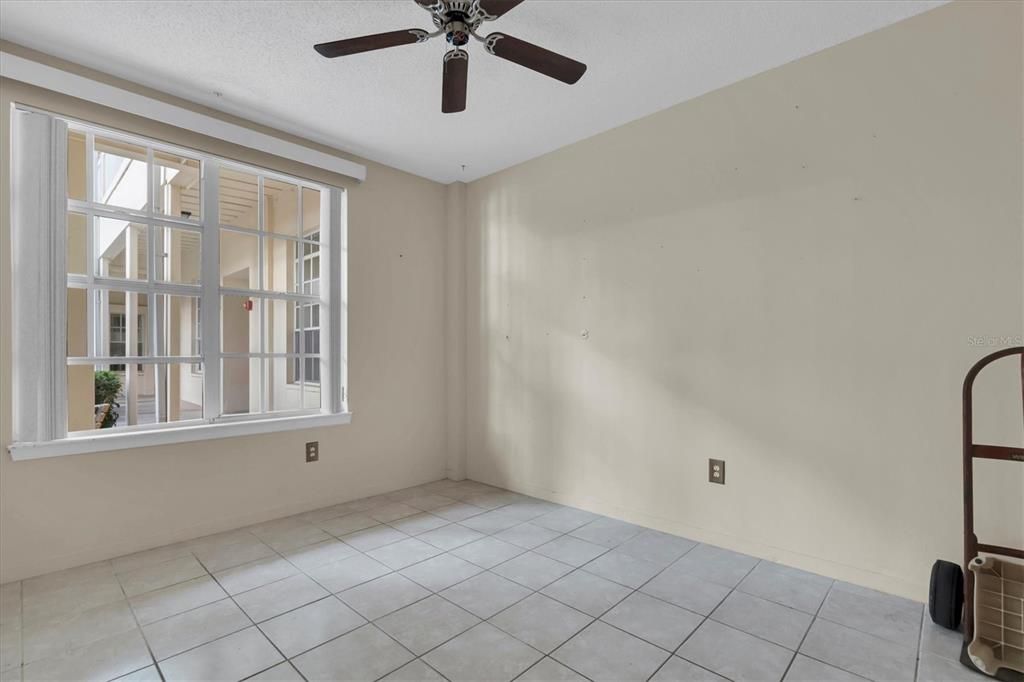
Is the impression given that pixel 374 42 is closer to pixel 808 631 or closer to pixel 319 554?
pixel 319 554

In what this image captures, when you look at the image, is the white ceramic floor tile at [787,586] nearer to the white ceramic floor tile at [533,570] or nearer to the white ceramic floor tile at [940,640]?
the white ceramic floor tile at [940,640]

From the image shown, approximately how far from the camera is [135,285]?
2.76 m

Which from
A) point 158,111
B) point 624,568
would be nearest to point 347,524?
point 624,568

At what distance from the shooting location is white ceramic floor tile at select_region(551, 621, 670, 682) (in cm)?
167

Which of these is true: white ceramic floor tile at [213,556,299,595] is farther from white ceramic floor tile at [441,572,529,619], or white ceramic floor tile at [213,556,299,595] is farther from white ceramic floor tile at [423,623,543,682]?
white ceramic floor tile at [423,623,543,682]

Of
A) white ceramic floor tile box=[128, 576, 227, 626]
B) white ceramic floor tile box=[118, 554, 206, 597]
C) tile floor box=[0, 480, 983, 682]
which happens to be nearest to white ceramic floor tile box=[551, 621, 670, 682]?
tile floor box=[0, 480, 983, 682]

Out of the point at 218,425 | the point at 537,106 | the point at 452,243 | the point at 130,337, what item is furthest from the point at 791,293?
the point at 130,337

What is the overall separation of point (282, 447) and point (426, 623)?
1783 millimetres

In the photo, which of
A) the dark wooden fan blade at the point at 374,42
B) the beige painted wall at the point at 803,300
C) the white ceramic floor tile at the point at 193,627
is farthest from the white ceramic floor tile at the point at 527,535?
the dark wooden fan blade at the point at 374,42

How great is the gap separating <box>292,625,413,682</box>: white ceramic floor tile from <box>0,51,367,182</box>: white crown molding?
277cm

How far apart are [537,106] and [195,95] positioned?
1928mm

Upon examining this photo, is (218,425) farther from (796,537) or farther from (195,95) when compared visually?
(796,537)

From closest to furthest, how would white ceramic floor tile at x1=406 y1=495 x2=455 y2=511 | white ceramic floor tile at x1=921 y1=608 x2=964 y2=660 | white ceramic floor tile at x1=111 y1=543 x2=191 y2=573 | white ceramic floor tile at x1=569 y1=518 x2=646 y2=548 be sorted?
white ceramic floor tile at x1=921 y1=608 x2=964 y2=660, white ceramic floor tile at x1=111 y1=543 x2=191 y2=573, white ceramic floor tile at x1=569 y1=518 x2=646 y2=548, white ceramic floor tile at x1=406 y1=495 x2=455 y2=511

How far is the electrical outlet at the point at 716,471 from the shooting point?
107 inches
